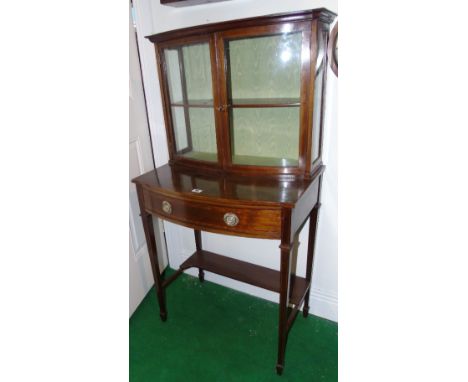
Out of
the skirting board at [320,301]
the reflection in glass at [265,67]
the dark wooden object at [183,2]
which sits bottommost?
the skirting board at [320,301]

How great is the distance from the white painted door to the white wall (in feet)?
0.15

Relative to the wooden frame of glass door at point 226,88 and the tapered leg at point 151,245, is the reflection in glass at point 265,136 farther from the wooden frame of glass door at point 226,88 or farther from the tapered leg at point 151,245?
the tapered leg at point 151,245

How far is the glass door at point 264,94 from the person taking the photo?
122 centimetres

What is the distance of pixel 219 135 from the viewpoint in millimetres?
1368

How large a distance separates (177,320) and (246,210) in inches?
42.9

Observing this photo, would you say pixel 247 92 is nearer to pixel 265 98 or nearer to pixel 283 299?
pixel 265 98

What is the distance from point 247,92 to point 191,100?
0.32 metres

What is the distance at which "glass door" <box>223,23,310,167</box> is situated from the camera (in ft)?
4.01

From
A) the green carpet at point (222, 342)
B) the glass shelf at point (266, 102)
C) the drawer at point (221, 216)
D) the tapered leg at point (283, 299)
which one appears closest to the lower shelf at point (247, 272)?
the tapered leg at point (283, 299)

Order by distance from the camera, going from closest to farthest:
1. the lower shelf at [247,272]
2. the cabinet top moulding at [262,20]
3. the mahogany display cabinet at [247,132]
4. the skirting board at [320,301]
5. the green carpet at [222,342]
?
the cabinet top moulding at [262,20], the mahogany display cabinet at [247,132], the green carpet at [222,342], the lower shelf at [247,272], the skirting board at [320,301]

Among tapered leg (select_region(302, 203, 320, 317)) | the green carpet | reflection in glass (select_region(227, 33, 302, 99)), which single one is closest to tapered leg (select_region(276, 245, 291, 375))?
the green carpet

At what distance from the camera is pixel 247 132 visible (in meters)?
1.49
